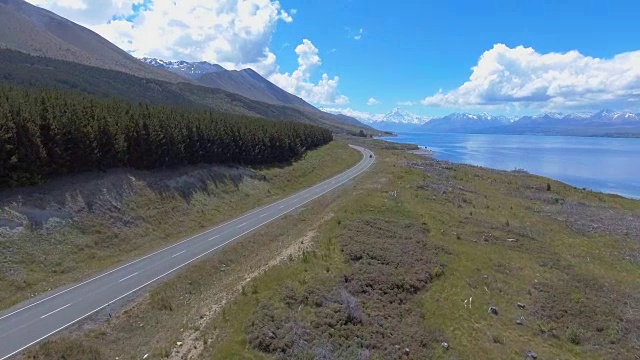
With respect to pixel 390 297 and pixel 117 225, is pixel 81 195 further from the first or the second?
pixel 390 297

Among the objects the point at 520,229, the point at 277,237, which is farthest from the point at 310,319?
the point at 520,229

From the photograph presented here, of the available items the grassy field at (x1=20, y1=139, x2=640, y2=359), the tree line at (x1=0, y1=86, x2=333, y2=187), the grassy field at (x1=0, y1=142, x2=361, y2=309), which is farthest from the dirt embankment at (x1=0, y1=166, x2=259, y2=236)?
the grassy field at (x1=20, y1=139, x2=640, y2=359)

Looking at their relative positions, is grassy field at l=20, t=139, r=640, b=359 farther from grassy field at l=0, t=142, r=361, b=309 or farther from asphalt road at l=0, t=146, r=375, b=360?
grassy field at l=0, t=142, r=361, b=309

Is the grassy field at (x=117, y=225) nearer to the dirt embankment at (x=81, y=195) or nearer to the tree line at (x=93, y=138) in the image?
the dirt embankment at (x=81, y=195)

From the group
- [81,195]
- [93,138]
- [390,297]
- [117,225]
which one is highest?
[93,138]

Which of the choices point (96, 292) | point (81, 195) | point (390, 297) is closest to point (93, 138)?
point (81, 195)

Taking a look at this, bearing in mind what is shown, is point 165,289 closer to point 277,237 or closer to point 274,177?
point 277,237
